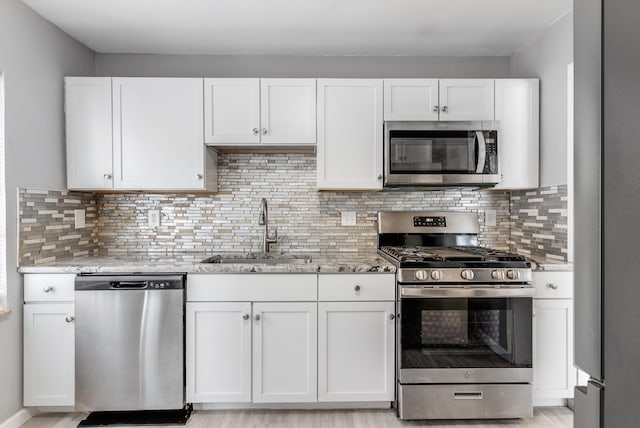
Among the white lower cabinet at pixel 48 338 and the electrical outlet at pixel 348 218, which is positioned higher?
the electrical outlet at pixel 348 218

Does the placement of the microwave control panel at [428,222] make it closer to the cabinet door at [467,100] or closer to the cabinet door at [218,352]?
the cabinet door at [467,100]

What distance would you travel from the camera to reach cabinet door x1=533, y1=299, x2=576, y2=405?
235 centimetres

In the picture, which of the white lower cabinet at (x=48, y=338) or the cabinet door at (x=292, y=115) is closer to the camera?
the white lower cabinet at (x=48, y=338)

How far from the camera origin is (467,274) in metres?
2.25

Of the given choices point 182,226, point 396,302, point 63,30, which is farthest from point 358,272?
point 63,30

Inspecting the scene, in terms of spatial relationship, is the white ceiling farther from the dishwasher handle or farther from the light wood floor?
the light wood floor


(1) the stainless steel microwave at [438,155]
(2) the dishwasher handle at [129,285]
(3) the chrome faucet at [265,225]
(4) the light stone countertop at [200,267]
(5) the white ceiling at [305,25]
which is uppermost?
(5) the white ceiling at [305,25]

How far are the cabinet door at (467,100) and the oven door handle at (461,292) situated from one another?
1150mm

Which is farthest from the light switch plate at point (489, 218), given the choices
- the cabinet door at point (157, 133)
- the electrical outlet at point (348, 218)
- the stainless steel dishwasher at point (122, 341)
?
the stainless steel dishwasher at point (122, 341)

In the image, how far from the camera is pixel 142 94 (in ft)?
8.58

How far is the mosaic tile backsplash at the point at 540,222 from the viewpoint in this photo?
96.2 inches

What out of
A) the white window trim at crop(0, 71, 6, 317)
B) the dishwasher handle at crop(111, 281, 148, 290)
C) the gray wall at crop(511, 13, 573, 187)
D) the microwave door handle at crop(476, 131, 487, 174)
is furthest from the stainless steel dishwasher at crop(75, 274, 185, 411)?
the gray wall at crop(511, 13, 573, 187)

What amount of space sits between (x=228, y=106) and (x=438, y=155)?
1408 mm

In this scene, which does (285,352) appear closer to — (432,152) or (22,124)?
(432,152)
